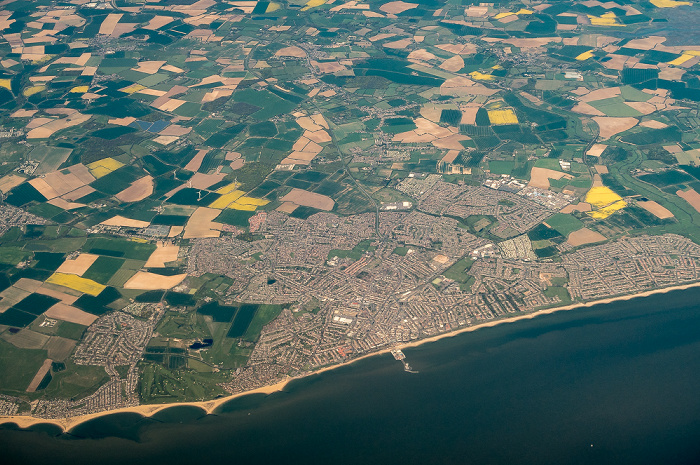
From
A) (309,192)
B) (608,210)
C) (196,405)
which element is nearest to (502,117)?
(608,210)

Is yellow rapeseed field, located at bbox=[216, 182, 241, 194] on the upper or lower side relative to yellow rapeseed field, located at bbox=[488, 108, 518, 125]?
lower

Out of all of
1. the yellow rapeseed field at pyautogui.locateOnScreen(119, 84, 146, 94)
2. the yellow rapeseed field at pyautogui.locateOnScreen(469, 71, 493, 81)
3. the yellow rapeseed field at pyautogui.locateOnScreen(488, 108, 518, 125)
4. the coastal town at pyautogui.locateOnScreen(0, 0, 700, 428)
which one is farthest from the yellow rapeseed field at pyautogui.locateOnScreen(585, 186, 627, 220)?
the yellow rapeseed field at pyautogui.locateOnScreen(119, 84, 146, 94)

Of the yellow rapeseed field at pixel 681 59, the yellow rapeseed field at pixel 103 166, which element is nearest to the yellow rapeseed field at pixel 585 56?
the yellow rapeseed field at pixel 681 59

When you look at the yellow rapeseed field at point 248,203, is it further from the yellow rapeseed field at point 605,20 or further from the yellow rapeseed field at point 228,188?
the yellow rapeseed field at point 605,20

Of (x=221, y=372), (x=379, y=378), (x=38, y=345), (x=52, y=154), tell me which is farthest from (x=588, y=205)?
(x=52, y=154)


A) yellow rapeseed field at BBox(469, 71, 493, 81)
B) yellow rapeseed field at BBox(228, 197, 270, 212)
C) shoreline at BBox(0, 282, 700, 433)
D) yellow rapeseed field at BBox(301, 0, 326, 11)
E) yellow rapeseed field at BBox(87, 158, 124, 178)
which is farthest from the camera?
yellow rapeseed field at BBox(301, 0, 326, 11)

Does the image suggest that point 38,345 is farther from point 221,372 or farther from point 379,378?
point 379,378

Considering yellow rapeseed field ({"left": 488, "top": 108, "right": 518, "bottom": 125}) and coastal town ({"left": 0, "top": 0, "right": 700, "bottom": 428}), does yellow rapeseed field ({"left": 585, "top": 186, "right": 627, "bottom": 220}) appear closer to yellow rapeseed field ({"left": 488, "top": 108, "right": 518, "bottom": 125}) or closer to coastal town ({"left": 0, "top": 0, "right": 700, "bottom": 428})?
coastal town ({"left": 0, "top": 0, "right": 700, "bottom": 428})
